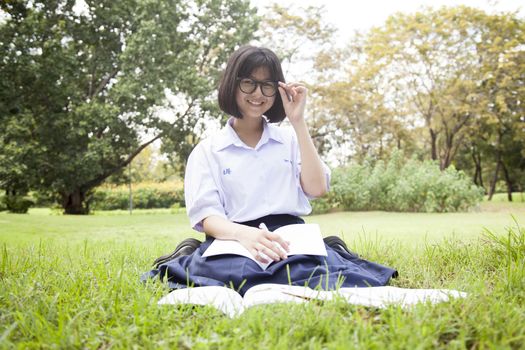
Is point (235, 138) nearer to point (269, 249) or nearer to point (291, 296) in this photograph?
point (269, 249)

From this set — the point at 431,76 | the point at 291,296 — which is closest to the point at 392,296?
the point at 291,296

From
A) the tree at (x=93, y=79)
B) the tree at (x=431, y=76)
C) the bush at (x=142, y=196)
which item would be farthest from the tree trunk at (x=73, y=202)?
the tree at (x=431, y=76)

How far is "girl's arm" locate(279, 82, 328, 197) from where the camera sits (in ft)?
5.98

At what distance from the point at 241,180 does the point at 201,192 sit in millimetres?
174

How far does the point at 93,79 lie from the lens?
31.7ft

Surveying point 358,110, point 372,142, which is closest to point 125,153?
point 358,110

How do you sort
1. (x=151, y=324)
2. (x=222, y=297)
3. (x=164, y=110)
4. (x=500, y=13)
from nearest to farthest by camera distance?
(x=151, y=324)
(x=222, y=297)
(x=164, y=110)
(x=500, y=13)

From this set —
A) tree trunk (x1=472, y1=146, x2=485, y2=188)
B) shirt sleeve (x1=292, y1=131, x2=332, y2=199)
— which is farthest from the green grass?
tree trunk (x1=472, y1=146, x2=485, y2=188)

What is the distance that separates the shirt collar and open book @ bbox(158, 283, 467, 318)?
66cm

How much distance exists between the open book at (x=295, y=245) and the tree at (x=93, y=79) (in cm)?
723

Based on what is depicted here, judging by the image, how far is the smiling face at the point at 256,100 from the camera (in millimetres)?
1797

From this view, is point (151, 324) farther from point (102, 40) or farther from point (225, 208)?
point (102, 40)

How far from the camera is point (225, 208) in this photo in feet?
6.21

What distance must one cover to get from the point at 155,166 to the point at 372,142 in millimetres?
7313
